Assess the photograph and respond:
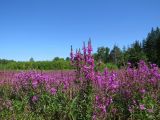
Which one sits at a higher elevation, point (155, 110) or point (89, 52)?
point (89, 52)

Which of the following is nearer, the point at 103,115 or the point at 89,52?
the point at 103,115

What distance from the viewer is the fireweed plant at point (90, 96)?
6812mm

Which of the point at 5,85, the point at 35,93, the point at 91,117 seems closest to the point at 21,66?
Result: the point at 5,85

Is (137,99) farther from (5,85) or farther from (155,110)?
(5,85)

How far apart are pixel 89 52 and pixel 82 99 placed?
97 cm

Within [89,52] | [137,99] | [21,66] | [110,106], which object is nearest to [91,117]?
[110,106]

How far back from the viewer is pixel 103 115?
21.0ft

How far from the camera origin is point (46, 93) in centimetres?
864

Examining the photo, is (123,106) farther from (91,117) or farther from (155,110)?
(91,117)

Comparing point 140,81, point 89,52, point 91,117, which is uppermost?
point 89,52

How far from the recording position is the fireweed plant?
6812 mm

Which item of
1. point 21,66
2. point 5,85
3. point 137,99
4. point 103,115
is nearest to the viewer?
point 103,115

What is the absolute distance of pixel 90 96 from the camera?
673 cm

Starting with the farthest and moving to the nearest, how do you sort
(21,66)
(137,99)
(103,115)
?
(21,66) → (137,99) → (103,115)
